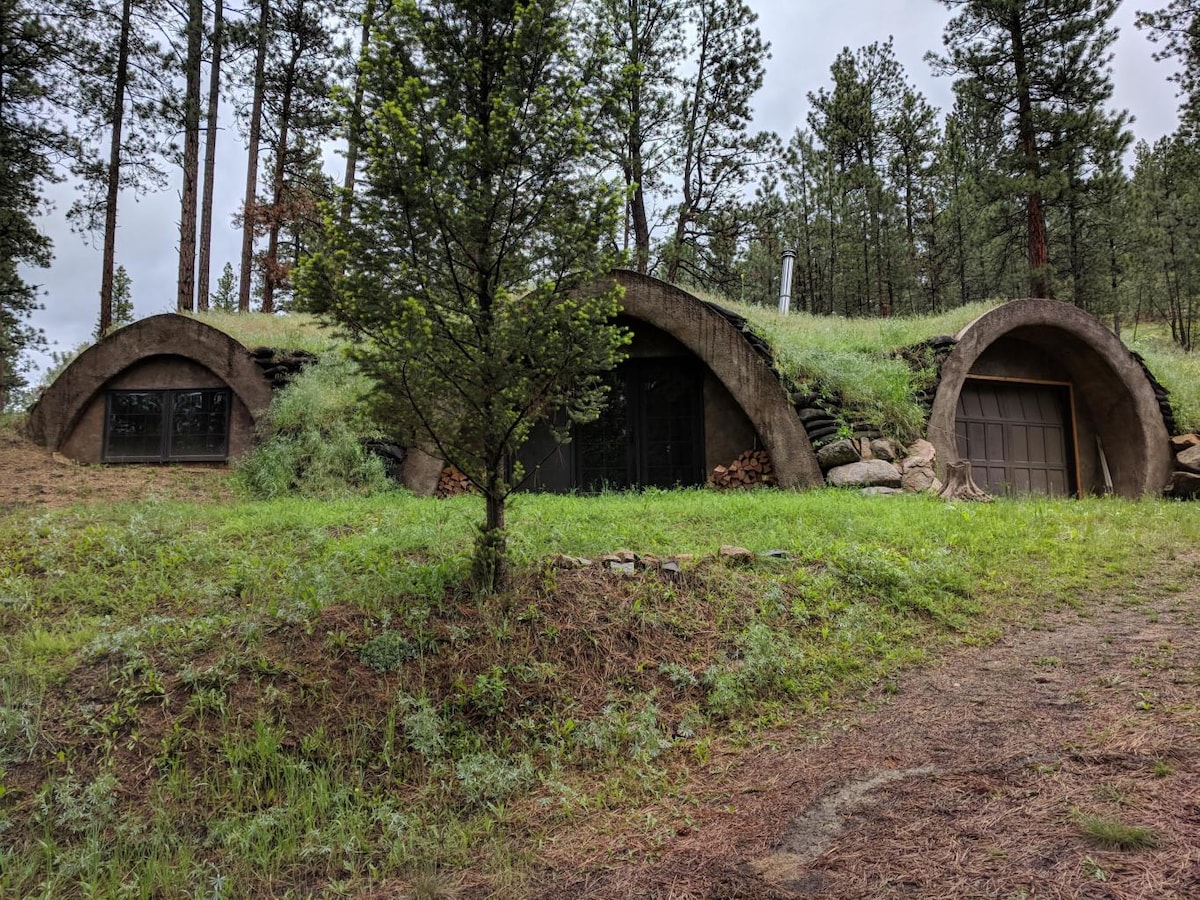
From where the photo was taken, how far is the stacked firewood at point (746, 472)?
344 inches

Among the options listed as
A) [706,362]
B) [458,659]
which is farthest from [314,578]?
[706,362]

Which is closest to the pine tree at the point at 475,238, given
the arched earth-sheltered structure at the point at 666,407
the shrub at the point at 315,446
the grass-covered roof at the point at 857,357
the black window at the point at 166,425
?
the grass-covered roof at the point at 857,357

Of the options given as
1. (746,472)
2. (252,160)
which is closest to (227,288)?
(252,160)

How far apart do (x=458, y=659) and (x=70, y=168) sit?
13.2 meters

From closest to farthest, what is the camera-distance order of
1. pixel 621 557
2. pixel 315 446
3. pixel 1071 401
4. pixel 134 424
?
pixel 621 557 < pixel 315 446 < pixel 134 424 < pixel 1071 401

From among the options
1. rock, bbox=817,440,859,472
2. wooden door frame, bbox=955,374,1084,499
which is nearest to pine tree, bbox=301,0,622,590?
rock, bbox=817,440,859,472

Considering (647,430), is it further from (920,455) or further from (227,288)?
(227,288)

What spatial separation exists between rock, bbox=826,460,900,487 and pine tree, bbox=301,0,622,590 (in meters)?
4.76

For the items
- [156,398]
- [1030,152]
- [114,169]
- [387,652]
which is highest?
[1030,152]

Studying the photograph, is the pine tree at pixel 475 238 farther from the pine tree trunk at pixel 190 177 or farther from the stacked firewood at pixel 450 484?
the pine tree trunk at pixel 190 177

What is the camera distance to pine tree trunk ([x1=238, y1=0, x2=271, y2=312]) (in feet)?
46.9

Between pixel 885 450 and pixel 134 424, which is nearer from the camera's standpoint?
pixel 885 450

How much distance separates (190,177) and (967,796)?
15.1 metres

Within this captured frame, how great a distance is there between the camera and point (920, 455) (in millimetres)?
8234
